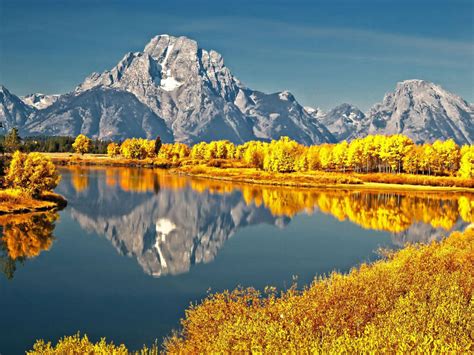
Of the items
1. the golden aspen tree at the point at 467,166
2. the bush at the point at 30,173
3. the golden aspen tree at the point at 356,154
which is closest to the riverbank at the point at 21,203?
the bush at the point at 30,173

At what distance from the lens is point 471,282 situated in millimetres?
25109

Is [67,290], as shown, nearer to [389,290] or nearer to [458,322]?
[389,290]

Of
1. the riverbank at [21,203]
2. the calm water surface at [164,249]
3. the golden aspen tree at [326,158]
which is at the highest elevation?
the golden aspen tree at [326,158]

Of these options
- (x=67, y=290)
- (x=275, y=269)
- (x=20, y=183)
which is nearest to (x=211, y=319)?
(x=67, y=290)

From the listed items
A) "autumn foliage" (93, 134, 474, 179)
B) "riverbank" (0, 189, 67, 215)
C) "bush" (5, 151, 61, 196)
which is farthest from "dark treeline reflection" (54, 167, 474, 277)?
"autumn foliage" (93, 134, 474, 179)

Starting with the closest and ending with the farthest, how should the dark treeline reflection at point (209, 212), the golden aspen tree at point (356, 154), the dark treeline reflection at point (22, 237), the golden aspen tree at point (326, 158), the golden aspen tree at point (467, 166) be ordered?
the dark treeline reflection at point (22, 237) → the dark treeline reflection at point (209, 212) → the golden aspen tree at point (467, 166) → the golden aspen tree at point (356, 154) → the golden aspen tree at point (326, 158)

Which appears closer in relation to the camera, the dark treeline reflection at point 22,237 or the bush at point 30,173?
the dark treeline reflection at point 22,237

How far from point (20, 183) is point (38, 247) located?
30.4 metres

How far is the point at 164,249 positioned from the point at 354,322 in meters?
37.3

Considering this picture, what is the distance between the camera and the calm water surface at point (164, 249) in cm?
3278

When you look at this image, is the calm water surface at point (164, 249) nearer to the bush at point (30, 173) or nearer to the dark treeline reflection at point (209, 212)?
the dark treeline reflection at point (209, 212)

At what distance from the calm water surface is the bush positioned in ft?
23.6

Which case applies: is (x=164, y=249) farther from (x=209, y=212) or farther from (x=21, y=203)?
(x=21, y=203)

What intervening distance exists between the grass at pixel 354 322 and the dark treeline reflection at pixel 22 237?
2625 centimetres
